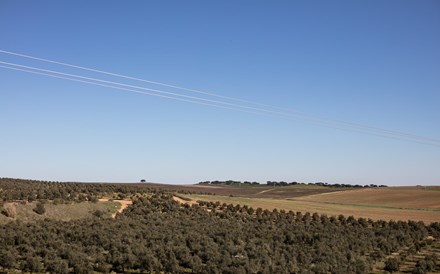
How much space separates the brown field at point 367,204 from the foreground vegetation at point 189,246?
1937 centimetres

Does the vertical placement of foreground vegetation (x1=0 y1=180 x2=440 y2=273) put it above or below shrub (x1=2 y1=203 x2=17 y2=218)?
below

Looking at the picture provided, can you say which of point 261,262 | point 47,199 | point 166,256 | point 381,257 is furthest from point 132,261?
point 47,199

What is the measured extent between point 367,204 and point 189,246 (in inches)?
2669

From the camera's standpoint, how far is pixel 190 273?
27781mm

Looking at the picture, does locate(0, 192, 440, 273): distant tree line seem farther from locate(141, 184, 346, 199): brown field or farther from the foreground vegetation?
locate(141, 184, 346, 199): brown field

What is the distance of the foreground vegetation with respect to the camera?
2738 centimetres

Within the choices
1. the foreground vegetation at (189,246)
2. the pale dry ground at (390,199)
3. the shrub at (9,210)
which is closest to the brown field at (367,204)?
the pale dry ground at (390,199)

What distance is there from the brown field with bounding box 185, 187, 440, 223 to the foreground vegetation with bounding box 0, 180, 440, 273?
19375 mm

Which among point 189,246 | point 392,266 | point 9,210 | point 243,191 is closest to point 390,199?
point 243,191

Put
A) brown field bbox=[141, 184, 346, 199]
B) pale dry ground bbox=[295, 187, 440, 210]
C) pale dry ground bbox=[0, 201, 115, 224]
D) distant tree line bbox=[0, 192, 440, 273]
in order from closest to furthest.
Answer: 1. distant tree line bbox=[0, 192, 440, 273]
2. pale dry ground bbox=[0, 201, 115, 224]
3. pale dry ground bbox=[295, 187, 440, 210]
4. brown field bbox=[141, 184, 346, 199]

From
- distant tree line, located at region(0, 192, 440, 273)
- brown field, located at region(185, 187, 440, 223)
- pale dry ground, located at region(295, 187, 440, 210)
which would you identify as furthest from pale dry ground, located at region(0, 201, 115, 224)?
pale dry ground, located at region(295, 187, 440, 210)

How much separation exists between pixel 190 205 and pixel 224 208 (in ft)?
15.8

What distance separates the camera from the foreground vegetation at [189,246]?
2738cm

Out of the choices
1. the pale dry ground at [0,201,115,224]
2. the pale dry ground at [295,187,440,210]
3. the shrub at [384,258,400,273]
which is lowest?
the shrub at [384,258,400,273]
